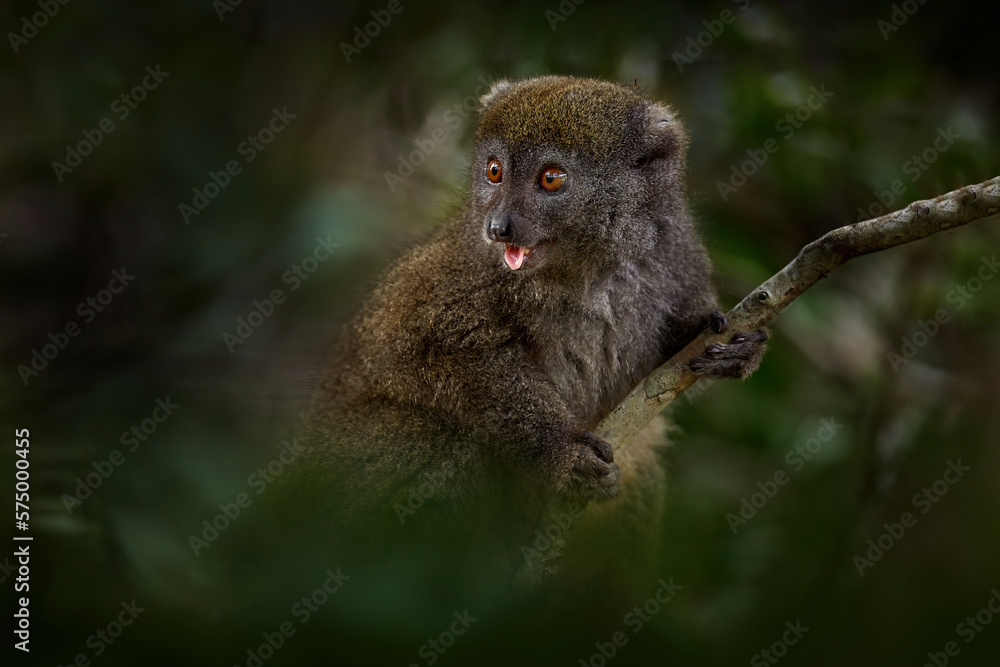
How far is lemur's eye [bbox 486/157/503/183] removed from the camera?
5441 mm

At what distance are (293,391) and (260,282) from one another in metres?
0.81

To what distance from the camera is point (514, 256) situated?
5148 mm

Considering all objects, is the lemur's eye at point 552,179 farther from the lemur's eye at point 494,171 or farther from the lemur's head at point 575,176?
the lemur's eye at point 494,171

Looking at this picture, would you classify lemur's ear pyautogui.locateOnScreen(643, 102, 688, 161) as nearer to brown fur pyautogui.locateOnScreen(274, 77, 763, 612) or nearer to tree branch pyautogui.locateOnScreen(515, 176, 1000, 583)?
brown fur pyautogui.locateOnScreen(274, 77, 763, 612)

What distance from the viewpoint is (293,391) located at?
6734mm

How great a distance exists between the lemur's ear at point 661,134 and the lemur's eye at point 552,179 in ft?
1.75

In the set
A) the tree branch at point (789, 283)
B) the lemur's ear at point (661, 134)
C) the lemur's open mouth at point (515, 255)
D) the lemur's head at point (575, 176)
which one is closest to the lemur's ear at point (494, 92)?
the lemur's head at point (575, 176)

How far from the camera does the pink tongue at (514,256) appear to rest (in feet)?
16.8

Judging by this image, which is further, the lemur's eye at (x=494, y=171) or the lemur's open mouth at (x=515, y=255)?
the lemur's eye at (x=494, y=171)

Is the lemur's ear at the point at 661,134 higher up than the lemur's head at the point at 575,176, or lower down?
higher up

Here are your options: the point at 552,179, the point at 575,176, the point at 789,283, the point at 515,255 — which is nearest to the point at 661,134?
the point at 575,176

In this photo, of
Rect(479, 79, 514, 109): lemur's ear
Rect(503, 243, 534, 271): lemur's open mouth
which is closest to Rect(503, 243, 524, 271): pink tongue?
Rect(503, 243, 534, 271): lemur's open mouth

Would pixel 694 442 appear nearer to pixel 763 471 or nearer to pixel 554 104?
pixel 763 471

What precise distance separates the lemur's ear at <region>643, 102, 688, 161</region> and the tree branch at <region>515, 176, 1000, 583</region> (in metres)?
0.99
